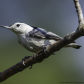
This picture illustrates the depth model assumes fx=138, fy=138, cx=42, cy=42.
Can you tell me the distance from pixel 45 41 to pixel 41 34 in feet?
0.52

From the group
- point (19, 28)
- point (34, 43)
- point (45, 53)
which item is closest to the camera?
point (45, 53)

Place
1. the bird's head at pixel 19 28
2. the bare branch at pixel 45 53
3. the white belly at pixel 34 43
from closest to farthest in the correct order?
the bare branch at pixel 45 53
the white belly at pixel 34 43
the bird's head at pixel 19 28

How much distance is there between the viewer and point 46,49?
5.84 ft

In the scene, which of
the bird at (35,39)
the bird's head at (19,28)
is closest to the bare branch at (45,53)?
the bird at (35,39)

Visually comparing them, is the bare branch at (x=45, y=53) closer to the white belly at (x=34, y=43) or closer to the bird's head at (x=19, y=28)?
the white belly at (x=34, y=43)

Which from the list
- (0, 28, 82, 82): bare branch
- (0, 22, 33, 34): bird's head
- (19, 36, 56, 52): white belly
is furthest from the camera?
(0, 22, 33, 34): bird's head

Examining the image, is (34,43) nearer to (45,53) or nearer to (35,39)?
(35,39)

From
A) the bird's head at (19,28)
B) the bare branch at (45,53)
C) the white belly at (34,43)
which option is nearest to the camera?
the bare branch at (45,53)

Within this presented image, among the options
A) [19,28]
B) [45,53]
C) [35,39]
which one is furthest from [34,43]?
[45,53]

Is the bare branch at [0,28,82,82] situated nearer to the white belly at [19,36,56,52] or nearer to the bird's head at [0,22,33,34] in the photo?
the white belly at [19,36,56,52]

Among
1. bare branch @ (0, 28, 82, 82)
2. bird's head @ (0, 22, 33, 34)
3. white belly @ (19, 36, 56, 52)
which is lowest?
bare branch @ (0, 28, 82, 82)

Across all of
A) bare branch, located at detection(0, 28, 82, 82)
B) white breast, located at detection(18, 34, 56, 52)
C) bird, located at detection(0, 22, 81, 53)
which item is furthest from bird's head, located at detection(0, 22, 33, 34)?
bare branch, located at detection(0, 28, 82, 82)

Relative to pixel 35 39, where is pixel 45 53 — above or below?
below

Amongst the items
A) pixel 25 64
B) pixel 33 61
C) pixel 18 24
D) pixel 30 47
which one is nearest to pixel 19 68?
pixel 25 64
